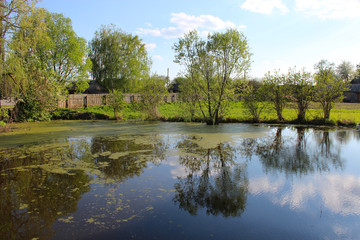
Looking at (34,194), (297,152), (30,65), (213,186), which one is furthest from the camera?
(30,65)

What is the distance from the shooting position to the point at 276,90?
48.3ft

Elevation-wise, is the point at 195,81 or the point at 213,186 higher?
A: the point at 195,81

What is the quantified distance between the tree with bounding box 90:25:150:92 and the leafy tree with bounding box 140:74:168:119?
2208 cm

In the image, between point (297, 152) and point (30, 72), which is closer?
point (297, 152)

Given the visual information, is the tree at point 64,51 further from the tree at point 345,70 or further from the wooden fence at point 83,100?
the tree at point 345,70

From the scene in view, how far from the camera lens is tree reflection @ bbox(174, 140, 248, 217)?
4266 mm

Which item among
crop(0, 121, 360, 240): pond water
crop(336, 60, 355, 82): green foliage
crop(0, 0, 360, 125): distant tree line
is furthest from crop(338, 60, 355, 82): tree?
crop(0, 121, 360, 240): pond water

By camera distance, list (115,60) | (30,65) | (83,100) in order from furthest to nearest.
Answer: (115,60), (83,100), (30,65)

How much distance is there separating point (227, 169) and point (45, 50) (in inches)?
1122

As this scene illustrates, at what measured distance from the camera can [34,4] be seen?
12367 millimetres

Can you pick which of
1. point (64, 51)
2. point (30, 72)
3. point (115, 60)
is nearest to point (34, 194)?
point (30, 72)

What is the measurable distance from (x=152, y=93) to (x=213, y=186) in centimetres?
1243

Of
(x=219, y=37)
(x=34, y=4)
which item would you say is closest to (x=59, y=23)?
(x=34, y=4)

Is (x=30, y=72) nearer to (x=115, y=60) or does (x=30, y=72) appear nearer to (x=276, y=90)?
(x=276, y=90)
